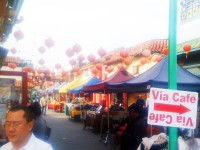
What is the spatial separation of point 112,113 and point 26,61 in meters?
16.1

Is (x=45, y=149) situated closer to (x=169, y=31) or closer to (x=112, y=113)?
(x=169, y=31)

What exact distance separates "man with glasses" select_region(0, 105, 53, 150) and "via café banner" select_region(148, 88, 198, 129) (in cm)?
187

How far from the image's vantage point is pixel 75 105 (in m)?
24.5

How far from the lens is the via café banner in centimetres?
429

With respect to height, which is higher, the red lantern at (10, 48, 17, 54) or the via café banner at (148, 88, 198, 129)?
the red lantern at (10, 48, 17, 54)

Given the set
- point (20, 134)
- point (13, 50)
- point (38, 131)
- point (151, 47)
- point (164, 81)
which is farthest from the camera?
point (151, 47)

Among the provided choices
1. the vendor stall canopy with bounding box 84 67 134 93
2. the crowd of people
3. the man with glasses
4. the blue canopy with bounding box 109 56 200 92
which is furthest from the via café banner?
the vendor stall canopy with bounding box 84 67 134 93

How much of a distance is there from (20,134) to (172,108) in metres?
2.19

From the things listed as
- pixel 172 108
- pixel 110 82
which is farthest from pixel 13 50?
pixel 172 108

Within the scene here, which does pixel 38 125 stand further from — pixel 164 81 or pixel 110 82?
pixel 110 82

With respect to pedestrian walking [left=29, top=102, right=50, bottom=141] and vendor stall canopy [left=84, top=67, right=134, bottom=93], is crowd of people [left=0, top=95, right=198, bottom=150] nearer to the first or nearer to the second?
pedestrian walking [left=29, top=102, right=50, bottom=141]

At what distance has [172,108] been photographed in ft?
14.2

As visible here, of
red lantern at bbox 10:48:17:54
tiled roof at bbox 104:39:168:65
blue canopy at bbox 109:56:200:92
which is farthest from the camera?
tiled roof at bbox 104:39:168:65

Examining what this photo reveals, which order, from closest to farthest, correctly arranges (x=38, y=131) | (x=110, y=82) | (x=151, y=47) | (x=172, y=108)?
(x=172, y=108) < (x=38, y=131) < (x=110, y=82) < (x=151, y=47)
